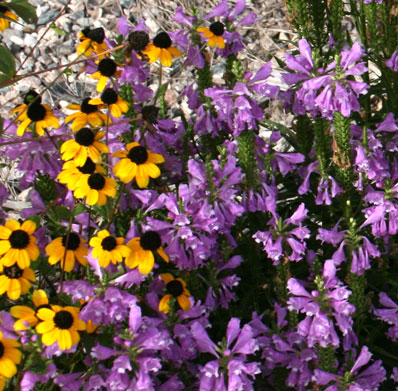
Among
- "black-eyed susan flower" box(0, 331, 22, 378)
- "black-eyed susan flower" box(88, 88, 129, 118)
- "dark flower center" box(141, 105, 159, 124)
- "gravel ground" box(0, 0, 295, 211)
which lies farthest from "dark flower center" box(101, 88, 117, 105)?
"gravel ground" box(0, 0, 295, 211)

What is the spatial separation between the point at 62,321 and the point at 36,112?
31.3 inches

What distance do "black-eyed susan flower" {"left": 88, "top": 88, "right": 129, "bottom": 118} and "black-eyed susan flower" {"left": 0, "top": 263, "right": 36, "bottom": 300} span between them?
598mm

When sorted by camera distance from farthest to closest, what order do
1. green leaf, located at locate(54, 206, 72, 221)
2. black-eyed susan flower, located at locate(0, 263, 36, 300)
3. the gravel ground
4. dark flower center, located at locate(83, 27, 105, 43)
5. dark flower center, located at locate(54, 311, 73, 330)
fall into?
1. the gravel ground
2. dark flower center, located at locate(83, 27, 105, 43)
3. green leaf, located at locate(54, 206, 72, 221)
4. black-eyed susan flower, located at locate(0, 263, 36, 300)
5. dark flower center, located at locate(54, 311, 73, 330)

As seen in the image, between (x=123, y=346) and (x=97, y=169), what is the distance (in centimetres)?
56

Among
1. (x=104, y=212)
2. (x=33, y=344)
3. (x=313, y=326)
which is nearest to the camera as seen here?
(x=33, y=344)

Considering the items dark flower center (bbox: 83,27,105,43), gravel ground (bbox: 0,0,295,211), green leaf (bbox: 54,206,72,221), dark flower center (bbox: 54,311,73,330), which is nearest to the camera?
dark flower center (bbox: 54,311,73,330)

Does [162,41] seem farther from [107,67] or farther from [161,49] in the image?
[107,67]

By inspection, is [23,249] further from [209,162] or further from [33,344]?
[209,162]

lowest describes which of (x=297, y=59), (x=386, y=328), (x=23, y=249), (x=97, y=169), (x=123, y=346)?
(x=386, y=328)

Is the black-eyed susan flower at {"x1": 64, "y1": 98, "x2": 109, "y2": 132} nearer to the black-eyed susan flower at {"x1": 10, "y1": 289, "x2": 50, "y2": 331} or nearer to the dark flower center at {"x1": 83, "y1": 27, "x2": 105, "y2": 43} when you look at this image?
the dark flower center at {"x1": 83, "y1": 27, "x2": 105, "y2": 43}

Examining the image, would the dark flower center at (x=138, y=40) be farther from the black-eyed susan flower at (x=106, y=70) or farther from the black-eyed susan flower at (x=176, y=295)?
the black-eyed susan flower at (x=176, y=295)

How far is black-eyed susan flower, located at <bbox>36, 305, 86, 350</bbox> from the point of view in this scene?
1.82 meters

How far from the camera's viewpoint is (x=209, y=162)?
2.14 meters

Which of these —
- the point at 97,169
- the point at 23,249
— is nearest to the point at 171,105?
the point at 97,169
